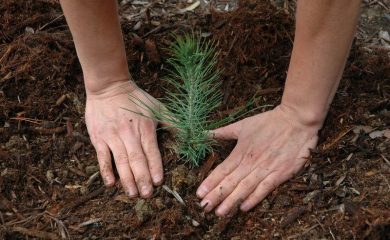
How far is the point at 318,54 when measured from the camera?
67.6 inches

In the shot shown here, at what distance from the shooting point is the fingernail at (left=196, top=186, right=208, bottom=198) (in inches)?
71.5

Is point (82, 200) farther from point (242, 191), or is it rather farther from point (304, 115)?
point (304, 115)

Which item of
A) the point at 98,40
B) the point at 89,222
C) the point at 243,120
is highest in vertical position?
the point at 98,40

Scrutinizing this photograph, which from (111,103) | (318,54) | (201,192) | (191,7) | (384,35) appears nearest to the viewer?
(318,54)

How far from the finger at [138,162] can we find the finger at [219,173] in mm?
168

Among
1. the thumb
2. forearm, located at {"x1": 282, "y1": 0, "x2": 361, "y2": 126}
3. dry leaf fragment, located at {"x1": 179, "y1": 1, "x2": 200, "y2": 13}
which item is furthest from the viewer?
dry leaf fragment, located at {"x1": 179, "y1": 1, "x2": 200, "y2": 13}

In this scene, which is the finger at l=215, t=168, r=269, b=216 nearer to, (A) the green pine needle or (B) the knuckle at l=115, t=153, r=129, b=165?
(A) the green pine needle

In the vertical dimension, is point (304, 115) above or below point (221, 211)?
above

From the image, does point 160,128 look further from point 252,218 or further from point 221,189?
point 252,218

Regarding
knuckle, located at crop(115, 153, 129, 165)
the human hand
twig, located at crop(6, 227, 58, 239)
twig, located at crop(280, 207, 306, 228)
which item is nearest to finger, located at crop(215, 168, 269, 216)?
the human hand

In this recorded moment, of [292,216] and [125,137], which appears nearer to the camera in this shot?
[292,216]

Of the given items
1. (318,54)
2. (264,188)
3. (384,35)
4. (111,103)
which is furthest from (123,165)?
(384,35)

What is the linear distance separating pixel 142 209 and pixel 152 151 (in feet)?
0.75

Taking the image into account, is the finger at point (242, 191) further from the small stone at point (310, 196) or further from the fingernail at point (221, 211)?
the small stone at point (310, 196)
